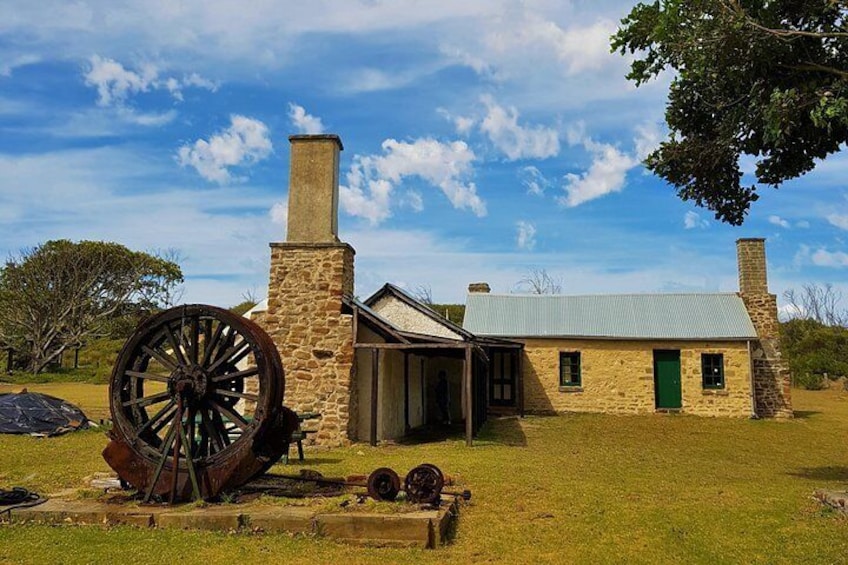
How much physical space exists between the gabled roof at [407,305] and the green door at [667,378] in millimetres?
7539

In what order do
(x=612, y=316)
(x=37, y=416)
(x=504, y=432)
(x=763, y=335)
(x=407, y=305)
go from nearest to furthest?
(x=37, y=416) < (x=504, y=432) < (x=407, y=305) < (x=763, y=335) < (x=612, y=316)

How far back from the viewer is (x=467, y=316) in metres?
24.5

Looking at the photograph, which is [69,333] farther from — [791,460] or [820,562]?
[820,562]

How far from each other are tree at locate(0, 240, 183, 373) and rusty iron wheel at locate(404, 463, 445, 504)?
3314 cm

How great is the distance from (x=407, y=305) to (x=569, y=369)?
713cm

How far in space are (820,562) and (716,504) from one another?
7.26 ft

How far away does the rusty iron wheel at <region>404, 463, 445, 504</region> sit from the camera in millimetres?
6883

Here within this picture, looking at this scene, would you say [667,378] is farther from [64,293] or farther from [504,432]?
[64,293]

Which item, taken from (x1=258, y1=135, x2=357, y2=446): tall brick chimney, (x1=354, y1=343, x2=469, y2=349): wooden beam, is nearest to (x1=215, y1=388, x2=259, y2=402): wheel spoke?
(x1=354, y1=343, x2=469, y2=349): wooden beam

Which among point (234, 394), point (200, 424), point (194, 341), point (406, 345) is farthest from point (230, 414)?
point (406, 345)

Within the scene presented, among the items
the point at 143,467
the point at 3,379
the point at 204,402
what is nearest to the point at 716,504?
the point at 204,402

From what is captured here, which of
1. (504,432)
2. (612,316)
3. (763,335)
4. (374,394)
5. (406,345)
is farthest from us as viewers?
(612,316)

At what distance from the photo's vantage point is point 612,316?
76.5 feet

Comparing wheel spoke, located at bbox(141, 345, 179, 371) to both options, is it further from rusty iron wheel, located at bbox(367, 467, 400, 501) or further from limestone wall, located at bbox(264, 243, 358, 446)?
limestone wall, located at bbox(264, 243, 358, 446)
